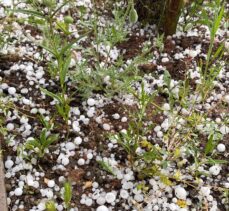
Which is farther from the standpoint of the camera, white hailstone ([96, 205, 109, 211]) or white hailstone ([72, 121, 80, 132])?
white hailstone ([72, 121, 80, 132])

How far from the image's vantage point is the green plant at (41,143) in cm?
158

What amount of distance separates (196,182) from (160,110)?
34 centimetres

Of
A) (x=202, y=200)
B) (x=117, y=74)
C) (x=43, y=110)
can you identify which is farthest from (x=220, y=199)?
(x=43, y=110)

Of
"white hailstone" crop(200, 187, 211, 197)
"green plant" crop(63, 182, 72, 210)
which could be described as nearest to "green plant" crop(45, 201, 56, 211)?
"green plant" crop(63, 182, 72, 210)

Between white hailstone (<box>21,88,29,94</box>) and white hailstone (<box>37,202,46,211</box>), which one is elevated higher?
white hailstone (<box>21,88,29,94</box>)

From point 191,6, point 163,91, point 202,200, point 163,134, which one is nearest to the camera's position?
point 202,200

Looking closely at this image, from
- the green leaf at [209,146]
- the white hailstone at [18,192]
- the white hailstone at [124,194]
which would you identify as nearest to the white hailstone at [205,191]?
the green leaf at [209,146]

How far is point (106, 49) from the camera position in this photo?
196 centimetres

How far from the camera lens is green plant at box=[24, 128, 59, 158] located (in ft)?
5.18

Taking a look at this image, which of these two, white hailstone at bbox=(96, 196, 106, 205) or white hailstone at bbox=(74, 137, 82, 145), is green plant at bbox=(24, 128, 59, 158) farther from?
white hailstone at bbox=(96, 196, 106, 205)

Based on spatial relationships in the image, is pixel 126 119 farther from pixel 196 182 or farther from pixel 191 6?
pixel 191 6

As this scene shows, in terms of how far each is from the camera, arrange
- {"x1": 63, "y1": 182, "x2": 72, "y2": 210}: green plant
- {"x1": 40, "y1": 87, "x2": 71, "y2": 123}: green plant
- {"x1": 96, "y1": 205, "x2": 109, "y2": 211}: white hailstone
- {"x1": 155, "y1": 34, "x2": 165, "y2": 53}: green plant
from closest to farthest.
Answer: {"x1": 63, "y1": 182, "x2": 72, "y2": 210}: green plant < {"x1": 96, "y1": 205, "x2": 109, "y2": 211}: white hailstone < {"x1": 40, "y1": 87, "x2": 71, "y2": 123}: green plant < {"x1": 155, "y1": 34, "x2": 165, "y2": 53}: green plant

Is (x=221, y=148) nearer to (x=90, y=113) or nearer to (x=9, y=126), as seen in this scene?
(x=90, y=113)

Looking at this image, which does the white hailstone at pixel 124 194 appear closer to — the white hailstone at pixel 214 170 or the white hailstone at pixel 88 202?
the white hailstone at pixel 88 202
